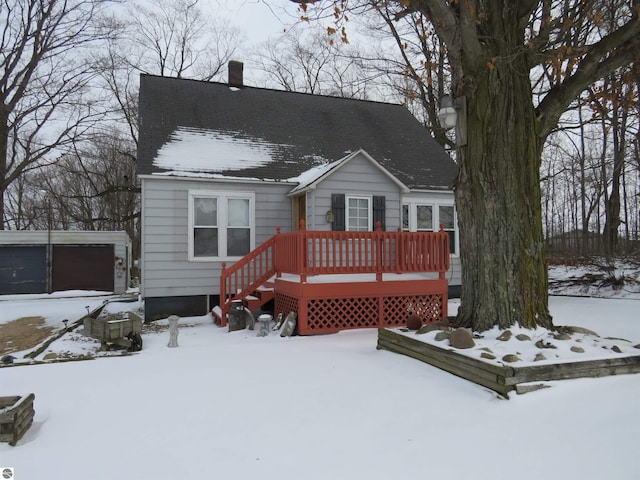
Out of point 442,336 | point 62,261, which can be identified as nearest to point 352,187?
point 442,336

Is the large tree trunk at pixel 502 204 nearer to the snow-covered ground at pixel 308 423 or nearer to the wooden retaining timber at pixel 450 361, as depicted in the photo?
the wooden retaining timber at pixel 450 361

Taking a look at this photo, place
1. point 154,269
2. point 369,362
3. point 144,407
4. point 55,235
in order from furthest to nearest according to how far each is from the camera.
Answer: point 55,235, point 154,269, point 369,362, point 144,407

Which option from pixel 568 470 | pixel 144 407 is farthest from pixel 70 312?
pixel 568 470

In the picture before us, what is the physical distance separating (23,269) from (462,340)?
17.1 m

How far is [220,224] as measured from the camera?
9.98 m

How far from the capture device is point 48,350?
681cm

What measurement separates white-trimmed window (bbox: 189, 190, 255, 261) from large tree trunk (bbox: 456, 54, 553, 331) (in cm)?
575

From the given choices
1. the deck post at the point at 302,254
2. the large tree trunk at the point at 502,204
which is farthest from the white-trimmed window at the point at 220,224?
the large tree trunk at the point at 502,204

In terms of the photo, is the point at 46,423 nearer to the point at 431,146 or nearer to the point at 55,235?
the point at 431,146

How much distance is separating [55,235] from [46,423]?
614 inches

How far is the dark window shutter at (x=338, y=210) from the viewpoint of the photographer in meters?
9.58

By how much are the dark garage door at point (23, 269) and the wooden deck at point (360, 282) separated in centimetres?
1183

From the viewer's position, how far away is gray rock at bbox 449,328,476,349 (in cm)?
470

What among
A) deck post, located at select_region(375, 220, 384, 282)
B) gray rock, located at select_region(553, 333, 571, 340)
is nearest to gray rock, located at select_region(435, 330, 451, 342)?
gray rock, located at select_region(553, 333, 571, 340)
